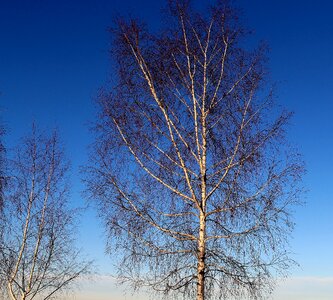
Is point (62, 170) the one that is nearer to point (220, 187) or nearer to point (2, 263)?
point (2, 263)

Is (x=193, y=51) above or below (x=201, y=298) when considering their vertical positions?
above

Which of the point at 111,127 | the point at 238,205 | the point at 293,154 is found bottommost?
the point at 238,205

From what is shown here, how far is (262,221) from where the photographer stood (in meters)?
10.5

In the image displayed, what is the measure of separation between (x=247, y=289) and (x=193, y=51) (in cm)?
594

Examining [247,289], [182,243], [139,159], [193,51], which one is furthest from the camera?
[193,51]

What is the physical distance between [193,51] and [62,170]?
926 centimetres

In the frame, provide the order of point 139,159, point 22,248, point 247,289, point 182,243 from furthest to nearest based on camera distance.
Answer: point 22,248 → point 139,159 → point 182,243 → point 247,289

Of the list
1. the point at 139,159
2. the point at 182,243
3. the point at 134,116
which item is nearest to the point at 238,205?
the point at 182,243

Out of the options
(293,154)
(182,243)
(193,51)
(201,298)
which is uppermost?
(193,51)

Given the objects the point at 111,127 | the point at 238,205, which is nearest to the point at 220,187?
the point at 238,205

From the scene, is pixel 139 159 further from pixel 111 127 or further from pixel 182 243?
pixel 182 243

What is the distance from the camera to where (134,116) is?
12.2 m

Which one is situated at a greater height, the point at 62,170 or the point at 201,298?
the point at 62,170

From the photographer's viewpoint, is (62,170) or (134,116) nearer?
(134,116)
